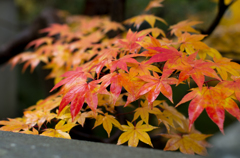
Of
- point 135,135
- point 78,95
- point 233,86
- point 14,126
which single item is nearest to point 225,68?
point 233,86

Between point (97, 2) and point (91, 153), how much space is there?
2955 mm

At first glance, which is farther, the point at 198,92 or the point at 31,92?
the point at 31,92

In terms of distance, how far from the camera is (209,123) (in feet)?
11.6

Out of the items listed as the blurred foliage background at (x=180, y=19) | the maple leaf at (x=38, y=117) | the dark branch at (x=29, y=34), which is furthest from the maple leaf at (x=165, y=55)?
the dark branch at (x=29, y=34)

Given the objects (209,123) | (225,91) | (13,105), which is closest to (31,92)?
(13,105)

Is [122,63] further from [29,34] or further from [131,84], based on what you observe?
[29,34]

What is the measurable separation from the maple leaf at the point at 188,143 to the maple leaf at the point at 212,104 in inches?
10.0

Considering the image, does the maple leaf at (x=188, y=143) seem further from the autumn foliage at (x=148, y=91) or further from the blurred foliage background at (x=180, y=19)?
the blurred foliage background at (x=180, y=19)

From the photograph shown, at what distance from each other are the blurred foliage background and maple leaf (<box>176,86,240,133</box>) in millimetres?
959

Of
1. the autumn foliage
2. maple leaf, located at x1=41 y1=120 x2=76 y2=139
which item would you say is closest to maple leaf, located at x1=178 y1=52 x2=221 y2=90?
the autumn foliage

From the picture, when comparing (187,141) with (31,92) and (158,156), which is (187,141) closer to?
(158,156)

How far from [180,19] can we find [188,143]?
2.08 m

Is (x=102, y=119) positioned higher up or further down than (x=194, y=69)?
further down

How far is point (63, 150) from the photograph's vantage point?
0.54 m
